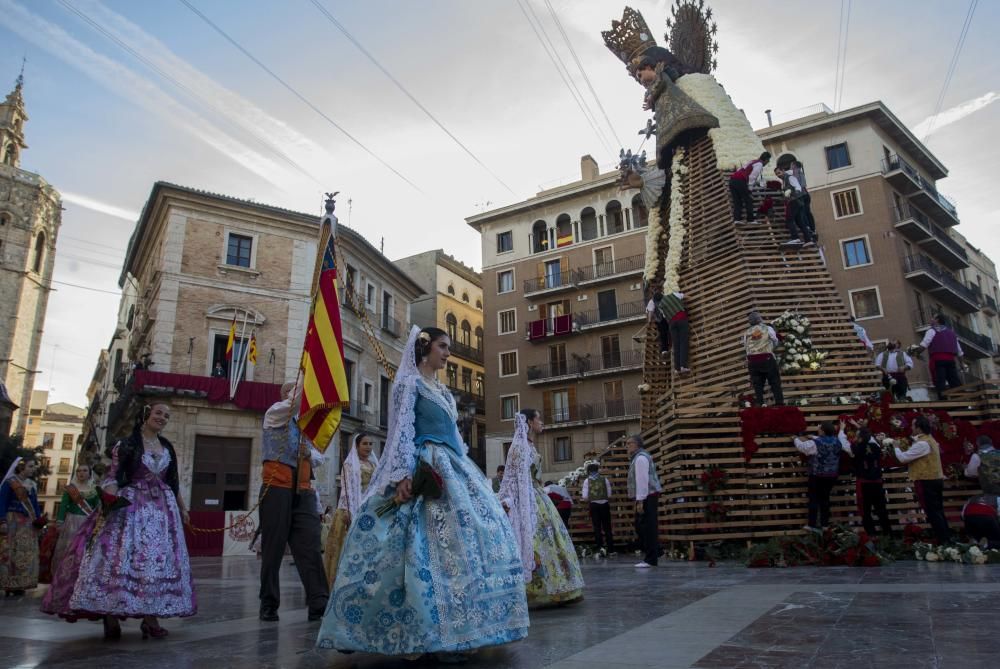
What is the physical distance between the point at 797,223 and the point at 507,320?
1030 inches

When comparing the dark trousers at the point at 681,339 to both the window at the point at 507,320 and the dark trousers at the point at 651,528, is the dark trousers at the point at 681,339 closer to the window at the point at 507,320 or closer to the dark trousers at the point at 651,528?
the dark trousers at the point at 651,528

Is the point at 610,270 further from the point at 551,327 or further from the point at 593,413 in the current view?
the point at 593,413

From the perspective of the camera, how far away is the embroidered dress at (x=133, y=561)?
487 cm

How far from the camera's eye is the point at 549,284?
3931cm

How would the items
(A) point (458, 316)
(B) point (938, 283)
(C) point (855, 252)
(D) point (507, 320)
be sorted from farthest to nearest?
(A) point (458, 316), (D) point (507, 320), (B) point (938, 283), (C) point (855, 252)

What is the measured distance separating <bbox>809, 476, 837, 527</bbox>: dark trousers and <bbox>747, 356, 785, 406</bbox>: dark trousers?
5.85 feet

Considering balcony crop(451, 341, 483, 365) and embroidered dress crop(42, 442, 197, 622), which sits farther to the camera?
balcony crop(451, 341, 483, 365)

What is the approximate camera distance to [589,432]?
116 ft

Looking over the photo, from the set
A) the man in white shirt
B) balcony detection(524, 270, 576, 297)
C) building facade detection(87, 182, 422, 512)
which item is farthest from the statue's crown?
balcony detection(524, 270, 576, 297)

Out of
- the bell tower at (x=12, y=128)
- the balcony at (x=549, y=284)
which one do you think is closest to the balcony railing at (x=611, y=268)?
the balcony at (x=549, y=284)

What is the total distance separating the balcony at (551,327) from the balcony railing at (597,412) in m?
3.91

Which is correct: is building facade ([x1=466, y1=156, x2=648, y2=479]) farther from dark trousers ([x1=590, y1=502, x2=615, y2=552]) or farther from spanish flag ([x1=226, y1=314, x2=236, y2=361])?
dark trousers ([x1=590, y1=502, x2=615, y2=552])

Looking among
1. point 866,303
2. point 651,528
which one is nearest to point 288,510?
point 651,528

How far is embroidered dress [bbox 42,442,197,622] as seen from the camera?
487cm
